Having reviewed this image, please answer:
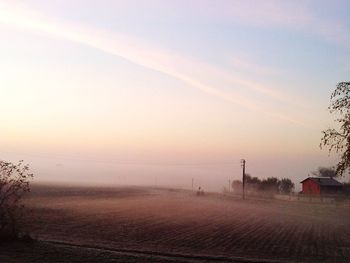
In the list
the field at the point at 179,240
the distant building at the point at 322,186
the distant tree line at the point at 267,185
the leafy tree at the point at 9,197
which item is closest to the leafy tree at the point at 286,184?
the distant tree line at the point at 267,185

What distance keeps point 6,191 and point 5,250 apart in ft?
14.2

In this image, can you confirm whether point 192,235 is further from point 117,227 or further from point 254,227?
point 254,227

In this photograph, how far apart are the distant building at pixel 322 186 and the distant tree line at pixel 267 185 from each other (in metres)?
23.3

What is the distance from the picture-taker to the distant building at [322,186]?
114 meters

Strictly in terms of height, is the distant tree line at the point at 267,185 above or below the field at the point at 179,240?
above

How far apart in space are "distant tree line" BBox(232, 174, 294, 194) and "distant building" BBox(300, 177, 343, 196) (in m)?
23.3

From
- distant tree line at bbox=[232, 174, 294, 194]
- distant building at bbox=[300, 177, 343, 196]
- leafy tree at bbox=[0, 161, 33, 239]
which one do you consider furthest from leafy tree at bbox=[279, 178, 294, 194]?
leafy tree at bbox=[0, 161, 33, 239]

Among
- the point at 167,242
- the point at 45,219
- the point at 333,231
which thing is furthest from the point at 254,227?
the point at 45,219

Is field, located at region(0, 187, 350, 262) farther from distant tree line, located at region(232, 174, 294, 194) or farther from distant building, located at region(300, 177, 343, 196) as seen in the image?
distant tree line, located at region(232, 174, 294, 194)

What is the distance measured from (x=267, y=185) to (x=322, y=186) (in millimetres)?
36763

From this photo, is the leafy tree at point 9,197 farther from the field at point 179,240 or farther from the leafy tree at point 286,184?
the leafy tree at point 286,184

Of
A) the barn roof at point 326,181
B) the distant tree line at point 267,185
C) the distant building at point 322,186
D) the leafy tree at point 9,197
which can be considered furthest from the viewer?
the distant tree line at point 267,185

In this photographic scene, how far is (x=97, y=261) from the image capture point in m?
20.4

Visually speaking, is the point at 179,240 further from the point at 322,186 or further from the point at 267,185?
the point at 267,185
